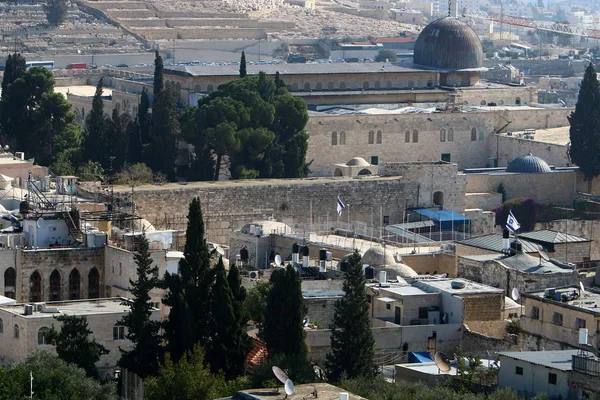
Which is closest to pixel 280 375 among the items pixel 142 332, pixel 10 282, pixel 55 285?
pixel 142 332

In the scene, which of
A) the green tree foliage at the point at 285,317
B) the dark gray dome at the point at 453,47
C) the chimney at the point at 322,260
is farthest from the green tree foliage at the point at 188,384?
the dark gray dome at the point at 453,47

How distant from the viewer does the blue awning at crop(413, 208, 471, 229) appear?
54062 mm

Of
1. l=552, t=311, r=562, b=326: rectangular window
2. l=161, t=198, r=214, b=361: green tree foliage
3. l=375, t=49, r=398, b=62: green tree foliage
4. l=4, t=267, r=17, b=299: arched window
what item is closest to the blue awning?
l=4, t=267, r=17, b=299: arched window

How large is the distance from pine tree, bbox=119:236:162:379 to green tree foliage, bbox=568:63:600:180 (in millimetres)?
27599

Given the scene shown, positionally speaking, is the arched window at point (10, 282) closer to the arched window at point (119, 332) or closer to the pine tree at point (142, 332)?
the arched window at point (119, 332)

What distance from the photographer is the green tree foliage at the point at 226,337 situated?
3382 centimetres

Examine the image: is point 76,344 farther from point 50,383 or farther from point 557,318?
point 557,318

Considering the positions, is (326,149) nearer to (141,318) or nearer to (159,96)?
(159,96)

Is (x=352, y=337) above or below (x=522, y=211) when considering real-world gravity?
below

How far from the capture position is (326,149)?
208 feet

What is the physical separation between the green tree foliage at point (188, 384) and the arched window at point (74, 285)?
8401 millimetres

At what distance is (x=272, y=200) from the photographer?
174ft

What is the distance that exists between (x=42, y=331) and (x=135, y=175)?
19.0 m

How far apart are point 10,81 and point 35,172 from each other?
10.5 meters
